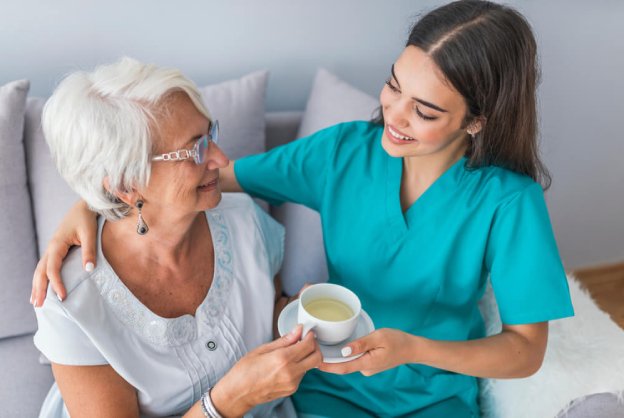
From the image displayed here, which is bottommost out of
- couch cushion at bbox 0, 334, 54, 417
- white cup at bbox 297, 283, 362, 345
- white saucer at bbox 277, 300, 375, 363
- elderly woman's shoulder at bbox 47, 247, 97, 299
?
couch cushion at bbox 0, 334, 54, 417

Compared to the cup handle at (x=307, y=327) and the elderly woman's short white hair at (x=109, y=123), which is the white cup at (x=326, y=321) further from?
the elderly woman's short white hair at (x=109, y=123)

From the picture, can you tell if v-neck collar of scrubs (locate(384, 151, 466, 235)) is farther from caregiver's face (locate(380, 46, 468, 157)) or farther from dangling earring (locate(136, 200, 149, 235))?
dangling earring (locate(136, 200, 149, 235))

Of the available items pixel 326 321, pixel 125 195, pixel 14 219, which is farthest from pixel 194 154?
pixel 14 219

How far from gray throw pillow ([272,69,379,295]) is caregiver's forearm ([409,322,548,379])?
55cm

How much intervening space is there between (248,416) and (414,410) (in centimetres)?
40

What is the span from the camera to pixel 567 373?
133 centimetres

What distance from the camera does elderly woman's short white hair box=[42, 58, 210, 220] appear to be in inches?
40.6

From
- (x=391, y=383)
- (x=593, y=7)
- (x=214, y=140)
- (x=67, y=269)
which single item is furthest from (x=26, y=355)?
(x=593, y=7)

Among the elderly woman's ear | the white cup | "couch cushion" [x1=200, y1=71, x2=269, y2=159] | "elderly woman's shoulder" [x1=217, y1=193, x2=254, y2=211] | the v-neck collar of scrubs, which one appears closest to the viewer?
the white cup

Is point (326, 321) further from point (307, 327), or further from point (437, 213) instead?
point (437, 213)

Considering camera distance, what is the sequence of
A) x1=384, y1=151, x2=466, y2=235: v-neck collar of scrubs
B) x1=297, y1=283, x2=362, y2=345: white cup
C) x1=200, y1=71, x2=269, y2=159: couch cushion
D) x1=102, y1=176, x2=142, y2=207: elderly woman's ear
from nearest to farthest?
x1=297, y1=283, x2=362, y2=345: white cup < x1=102, y1=176, x2=142, y2=207: elderly woman's ear < x1=384, y1=151, x2=466, y2=235: v-neck collar of scrubs < x1=200, y1=71, x2=269, y2=159: couch cushion

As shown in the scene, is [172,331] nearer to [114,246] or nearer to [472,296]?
[114,246]

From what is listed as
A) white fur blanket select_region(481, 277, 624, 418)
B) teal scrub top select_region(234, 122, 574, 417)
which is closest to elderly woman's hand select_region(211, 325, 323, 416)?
teal scrub top select_region(234, 122, 574, 417)

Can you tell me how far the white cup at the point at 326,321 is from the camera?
3.26 ft
